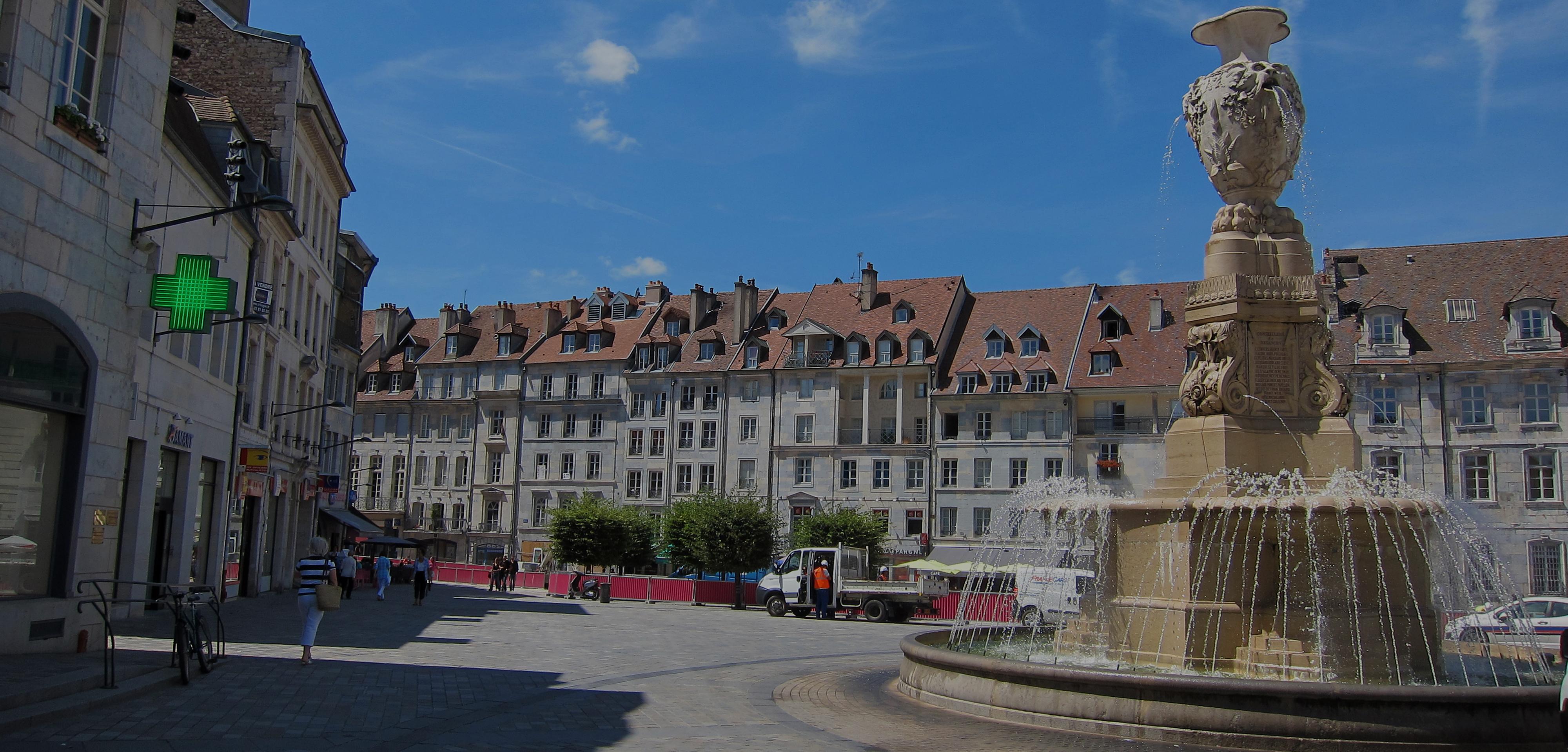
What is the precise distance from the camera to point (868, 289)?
63.5 m

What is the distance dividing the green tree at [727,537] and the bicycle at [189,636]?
112 ft

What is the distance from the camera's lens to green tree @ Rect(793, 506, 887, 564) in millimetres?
53375

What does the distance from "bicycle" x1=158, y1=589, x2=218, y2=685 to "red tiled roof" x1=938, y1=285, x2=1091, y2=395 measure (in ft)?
151

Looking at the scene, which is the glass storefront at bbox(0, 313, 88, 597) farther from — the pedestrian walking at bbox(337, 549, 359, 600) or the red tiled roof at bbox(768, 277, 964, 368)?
the red tiled roof at bbox(768, 277, 964, 368)

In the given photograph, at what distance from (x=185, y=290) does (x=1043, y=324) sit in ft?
159

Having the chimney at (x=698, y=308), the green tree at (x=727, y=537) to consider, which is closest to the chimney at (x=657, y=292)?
the chimney at (x=698, y=308)

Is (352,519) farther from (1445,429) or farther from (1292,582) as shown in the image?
(1292,582)

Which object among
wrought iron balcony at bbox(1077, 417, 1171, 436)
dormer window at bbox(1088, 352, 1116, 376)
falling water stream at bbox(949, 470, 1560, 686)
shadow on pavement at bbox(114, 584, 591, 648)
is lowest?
shadow on pavement at bbox(114, 584, 591, 648)

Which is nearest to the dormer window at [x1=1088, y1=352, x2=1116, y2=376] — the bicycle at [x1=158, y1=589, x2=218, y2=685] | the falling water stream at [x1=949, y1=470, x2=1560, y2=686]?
the falling water stream at [x1=949, y1=470, x2=1560, y2=686]

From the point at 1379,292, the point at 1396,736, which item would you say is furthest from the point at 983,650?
the point at 1379,292

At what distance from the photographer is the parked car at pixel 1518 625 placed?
12.1 m

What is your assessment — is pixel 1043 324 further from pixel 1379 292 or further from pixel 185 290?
pixel 185 290

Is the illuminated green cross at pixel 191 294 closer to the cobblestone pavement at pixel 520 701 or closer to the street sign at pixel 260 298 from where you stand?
the cobblestone pavement at pixel 520 701

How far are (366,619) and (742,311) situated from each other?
4009 cm
